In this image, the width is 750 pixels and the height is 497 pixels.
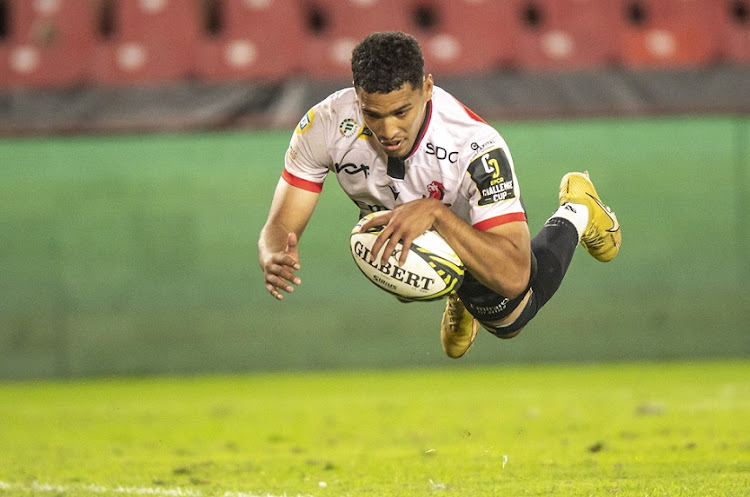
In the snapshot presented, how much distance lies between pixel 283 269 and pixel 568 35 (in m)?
7.57

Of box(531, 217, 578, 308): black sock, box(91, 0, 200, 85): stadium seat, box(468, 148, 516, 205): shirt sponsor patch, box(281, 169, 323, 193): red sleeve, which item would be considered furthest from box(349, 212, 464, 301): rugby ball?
box(91, 0, 200, 85): stadium seat

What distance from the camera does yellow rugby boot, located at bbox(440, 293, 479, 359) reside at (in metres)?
5.39

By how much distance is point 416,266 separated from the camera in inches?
161

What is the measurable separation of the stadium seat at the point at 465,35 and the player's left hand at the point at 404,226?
6662mm

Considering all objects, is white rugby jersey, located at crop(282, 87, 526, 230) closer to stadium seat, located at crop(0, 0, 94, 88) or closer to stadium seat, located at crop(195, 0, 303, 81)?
stadium seat, located at crop(195, 0, 303, 81)

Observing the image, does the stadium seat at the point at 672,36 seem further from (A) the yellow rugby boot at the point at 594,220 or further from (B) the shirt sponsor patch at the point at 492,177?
(B) the shirt sponsor patch at the point at 492,177

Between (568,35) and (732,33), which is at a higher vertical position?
(732,33)

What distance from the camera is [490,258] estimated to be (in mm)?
4164

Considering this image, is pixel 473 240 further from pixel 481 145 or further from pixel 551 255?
pixel 551 255

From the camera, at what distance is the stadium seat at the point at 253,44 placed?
34.5ft

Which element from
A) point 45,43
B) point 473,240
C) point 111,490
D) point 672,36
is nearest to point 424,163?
point 473,240

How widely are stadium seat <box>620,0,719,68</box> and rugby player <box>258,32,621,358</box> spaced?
5.96m

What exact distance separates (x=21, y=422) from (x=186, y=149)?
3.72 m

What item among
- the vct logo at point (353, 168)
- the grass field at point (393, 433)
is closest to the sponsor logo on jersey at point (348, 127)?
the vct logo at point (353, 168)
